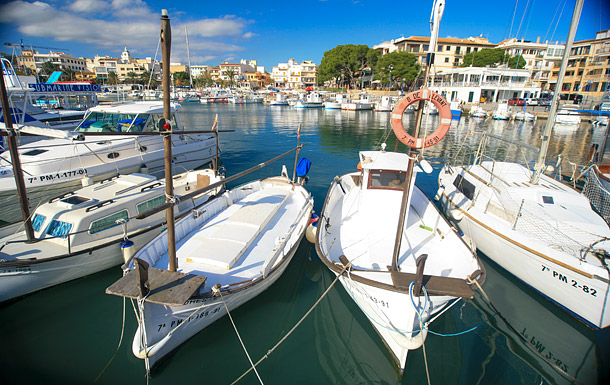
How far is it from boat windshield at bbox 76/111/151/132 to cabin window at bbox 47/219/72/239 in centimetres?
917

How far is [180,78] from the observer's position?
119812 millimetres

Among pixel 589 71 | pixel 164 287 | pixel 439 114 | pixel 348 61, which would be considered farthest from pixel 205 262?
pixel 348 61

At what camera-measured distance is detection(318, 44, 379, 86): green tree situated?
8688cm

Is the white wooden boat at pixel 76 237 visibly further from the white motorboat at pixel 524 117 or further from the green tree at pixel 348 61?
the green tree at pixel 348 61

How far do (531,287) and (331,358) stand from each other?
22.6 ft

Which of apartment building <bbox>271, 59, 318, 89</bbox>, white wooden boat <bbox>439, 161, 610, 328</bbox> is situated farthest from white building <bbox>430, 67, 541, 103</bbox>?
apartment building <bbox>271, 59, 318, 89</bbox>

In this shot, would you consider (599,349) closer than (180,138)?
Yes

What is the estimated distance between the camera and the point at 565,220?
352 inches

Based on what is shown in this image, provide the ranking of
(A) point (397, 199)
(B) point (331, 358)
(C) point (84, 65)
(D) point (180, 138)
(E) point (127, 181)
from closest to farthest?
1. (B) point (331, 358)
2. (A) point (397, 199)
3. (E) point (127, 181)
4. (D) point (180, 138)
5. (C) point (84, 65)

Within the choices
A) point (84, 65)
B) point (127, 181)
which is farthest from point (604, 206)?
point (84, 65)

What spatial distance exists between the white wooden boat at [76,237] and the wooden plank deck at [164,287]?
1823 millimetres

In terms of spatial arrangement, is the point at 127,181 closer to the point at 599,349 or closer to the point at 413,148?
the point at 413,148

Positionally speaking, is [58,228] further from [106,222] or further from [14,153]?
[14,153]

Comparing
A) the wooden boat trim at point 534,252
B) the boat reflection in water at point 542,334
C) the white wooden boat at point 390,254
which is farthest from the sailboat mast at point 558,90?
the boat reflection in water at point 542,334
